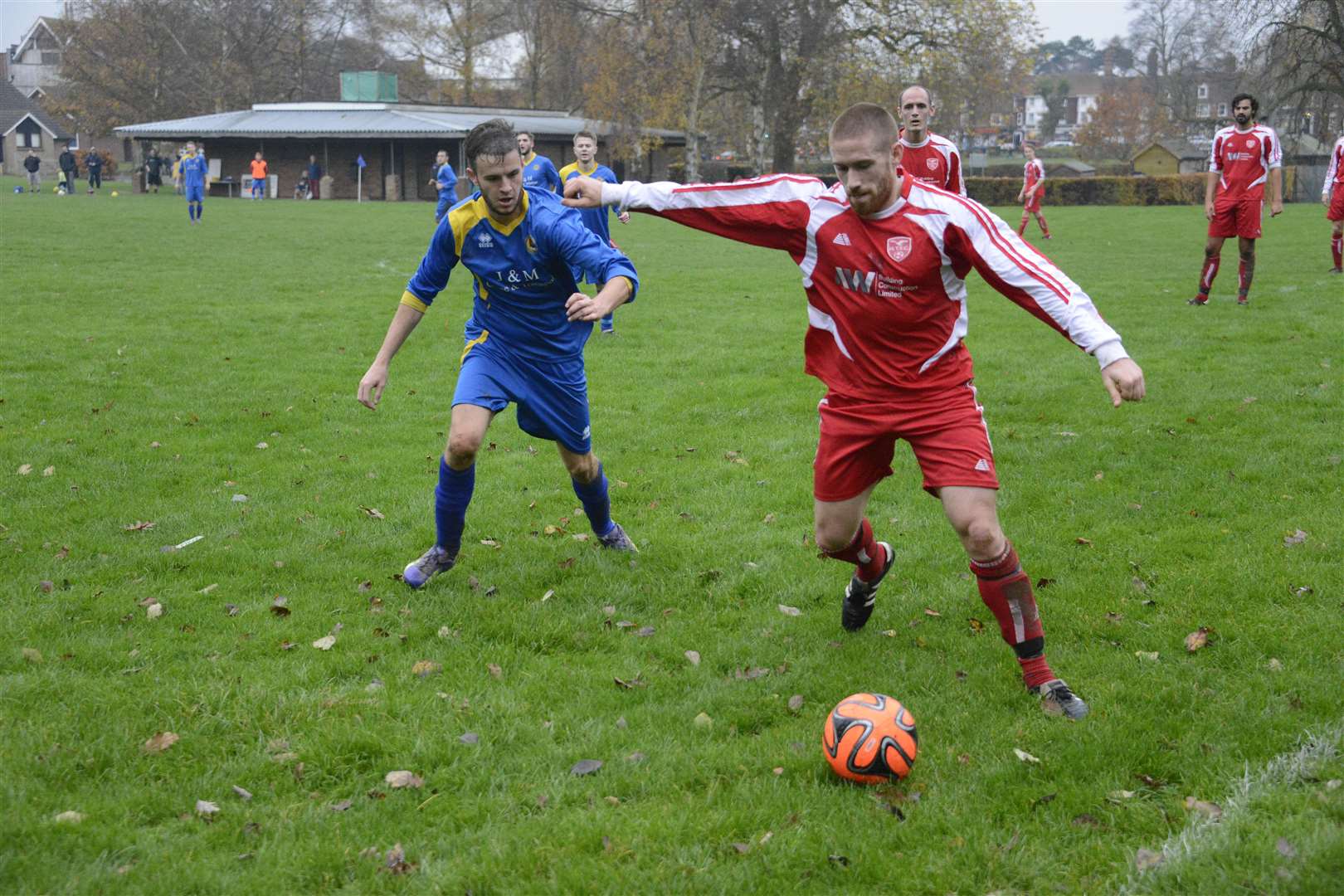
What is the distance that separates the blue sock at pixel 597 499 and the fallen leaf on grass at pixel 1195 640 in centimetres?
299

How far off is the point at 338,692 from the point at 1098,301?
13430mm

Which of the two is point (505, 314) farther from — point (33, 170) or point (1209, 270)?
point (33, 170)

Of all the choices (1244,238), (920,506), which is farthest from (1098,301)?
(920,506)

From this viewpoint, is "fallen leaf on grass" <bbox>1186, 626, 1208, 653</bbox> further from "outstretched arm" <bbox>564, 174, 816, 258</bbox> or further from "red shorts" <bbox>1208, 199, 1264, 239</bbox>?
"red shorts" <bbox>1208, 199, 1264, 239</bbox>

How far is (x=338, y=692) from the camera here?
4961 mm

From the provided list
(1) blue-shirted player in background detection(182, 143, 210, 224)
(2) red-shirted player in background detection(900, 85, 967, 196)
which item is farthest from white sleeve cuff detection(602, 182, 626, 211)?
(1) blue-shirted player in background detection(182, 143, 210, 224)

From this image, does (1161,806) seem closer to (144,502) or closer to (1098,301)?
(144,502)

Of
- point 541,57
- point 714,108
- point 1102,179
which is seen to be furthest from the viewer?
point 541,57

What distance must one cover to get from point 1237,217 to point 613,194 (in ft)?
40.1

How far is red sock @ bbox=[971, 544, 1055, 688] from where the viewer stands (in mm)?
4781

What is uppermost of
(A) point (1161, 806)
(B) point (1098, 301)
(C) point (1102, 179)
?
(C) point (1102, 179)

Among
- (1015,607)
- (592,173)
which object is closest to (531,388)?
(1015,607)

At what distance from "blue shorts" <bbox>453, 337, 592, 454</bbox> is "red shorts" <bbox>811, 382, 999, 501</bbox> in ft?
5.15

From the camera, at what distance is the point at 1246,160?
14742 mm
